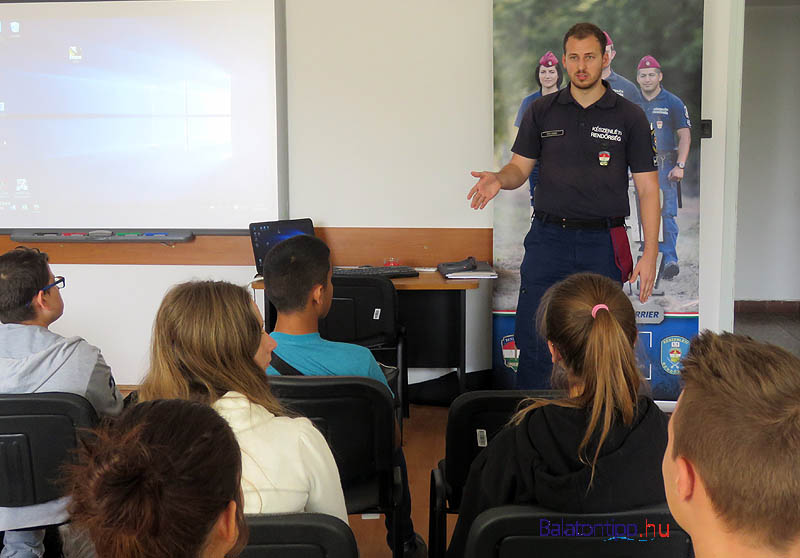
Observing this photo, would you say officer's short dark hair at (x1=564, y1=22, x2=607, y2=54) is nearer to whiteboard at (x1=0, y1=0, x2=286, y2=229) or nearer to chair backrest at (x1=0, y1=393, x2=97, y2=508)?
whiteboard at (x1=0, y1=0, x2=286, y2=229)

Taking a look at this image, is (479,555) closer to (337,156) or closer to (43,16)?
(337,156)

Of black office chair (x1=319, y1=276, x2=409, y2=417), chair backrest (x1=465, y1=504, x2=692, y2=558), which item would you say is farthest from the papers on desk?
chair backrest (x1=465, y1=504, x2=692, y2=558)

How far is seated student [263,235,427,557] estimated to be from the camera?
2.25 metres

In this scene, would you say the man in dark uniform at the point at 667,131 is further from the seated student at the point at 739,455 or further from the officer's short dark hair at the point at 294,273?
the seated student at the point at 739,455

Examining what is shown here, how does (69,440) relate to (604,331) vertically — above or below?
below

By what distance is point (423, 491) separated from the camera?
10.5ft

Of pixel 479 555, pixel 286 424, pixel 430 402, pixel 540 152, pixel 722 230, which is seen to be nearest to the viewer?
pixel 479 555

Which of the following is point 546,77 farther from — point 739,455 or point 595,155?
point 739,455

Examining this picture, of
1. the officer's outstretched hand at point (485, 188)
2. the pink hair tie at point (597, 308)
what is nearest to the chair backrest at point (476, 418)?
the pink hair tie at point (597, 308)

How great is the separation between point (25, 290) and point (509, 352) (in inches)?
106

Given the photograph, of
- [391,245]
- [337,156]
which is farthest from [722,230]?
[337,156]

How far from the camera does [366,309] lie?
Result: 3688mm

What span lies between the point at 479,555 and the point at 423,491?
2.08 metres

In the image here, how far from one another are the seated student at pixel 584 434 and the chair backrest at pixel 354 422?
1.47 ft
